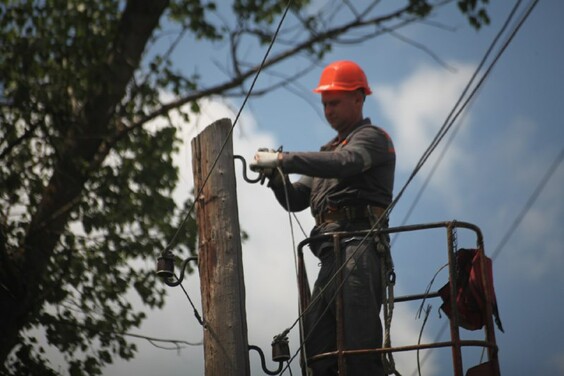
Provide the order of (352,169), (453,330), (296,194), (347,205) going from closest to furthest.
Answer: (453,330) < (352,169) < (347,205) < (296,194)

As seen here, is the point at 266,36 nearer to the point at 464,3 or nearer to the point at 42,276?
the point at 464,3

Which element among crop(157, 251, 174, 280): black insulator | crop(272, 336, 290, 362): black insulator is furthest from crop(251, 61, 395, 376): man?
crop(157, 251, 174, 280): black insulator

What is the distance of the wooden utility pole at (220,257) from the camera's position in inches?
225

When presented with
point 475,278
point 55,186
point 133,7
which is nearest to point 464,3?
point 133,7

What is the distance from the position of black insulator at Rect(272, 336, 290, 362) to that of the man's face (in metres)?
1.41

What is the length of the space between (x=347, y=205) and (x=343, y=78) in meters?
0.92

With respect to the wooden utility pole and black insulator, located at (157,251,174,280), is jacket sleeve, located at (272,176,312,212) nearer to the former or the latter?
the wooden utility pole

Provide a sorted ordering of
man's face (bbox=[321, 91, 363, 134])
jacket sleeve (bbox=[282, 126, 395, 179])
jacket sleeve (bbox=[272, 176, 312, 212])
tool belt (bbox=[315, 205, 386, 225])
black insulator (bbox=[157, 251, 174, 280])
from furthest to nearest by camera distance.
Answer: jacket sleeve (bbox=[272, 176, 312, 212]) < man's face (bbox=[321, 91, 363, 134]) < black insulator (bbox=[157, 251, 174, 280]) < tool belt (bbox=[315, 205, 386, 225]) < jacket sleeve (bbox=[282, 126, 395, 179])

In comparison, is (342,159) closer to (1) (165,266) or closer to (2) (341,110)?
(2) (341,110)

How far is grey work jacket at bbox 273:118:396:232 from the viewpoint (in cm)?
582

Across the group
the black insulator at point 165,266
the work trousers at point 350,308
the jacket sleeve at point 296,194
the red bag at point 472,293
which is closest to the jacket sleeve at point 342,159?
the work trousers at point 350,308

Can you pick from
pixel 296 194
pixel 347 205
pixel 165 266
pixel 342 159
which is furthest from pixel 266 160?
pixel 165 266

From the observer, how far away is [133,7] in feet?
33.7

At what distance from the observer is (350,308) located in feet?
18.5
